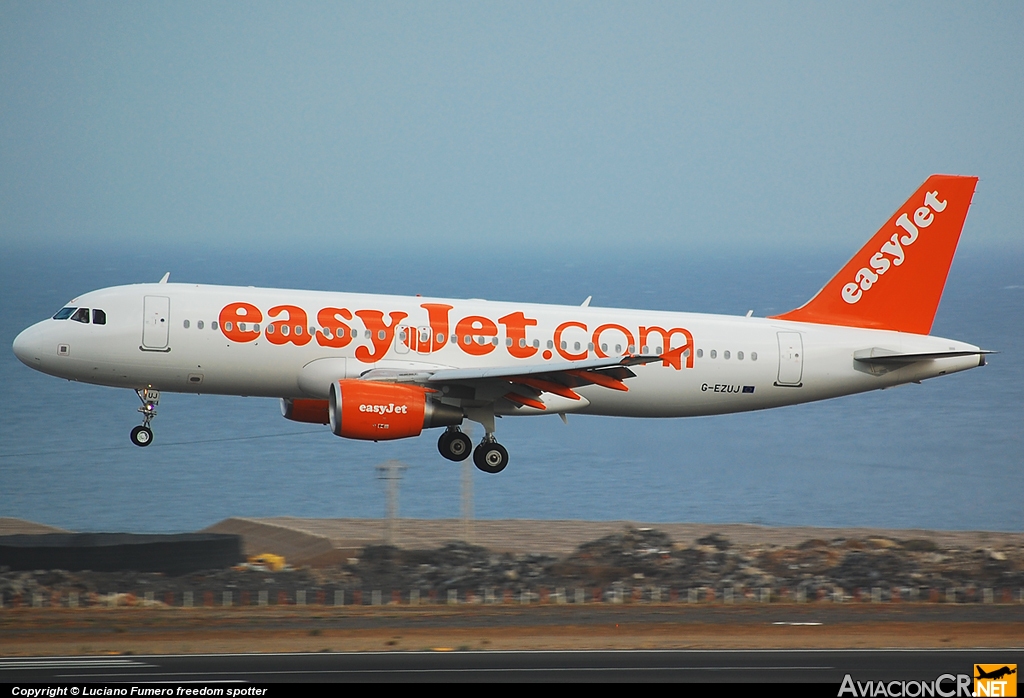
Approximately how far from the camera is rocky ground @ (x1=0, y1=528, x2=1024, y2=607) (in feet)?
124

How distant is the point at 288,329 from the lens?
107 ft

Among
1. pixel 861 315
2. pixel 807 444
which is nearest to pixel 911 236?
pixel 861 315

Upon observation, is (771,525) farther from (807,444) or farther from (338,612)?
(338,612)

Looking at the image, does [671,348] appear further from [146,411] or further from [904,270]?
[146,411]

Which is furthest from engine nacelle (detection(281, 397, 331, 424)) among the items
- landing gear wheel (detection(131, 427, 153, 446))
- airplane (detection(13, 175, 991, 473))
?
landing gear wheel (detection(131, 427, 153, 446))

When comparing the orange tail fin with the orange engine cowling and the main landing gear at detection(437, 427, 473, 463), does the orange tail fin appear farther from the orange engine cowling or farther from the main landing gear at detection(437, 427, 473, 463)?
the orange engine cowling

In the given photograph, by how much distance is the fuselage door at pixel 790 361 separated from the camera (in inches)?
1419

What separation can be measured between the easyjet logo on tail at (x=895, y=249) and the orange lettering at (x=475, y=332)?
11.5m

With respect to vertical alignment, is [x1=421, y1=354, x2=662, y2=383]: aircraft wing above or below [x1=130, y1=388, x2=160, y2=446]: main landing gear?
above

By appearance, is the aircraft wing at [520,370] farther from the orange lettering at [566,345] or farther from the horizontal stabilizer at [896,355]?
the horizontal stabilizer at [896,355]

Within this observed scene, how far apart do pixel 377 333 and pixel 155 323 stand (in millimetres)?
5741

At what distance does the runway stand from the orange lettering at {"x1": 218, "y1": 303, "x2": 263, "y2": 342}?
874cm

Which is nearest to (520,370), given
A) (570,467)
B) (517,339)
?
(517,339)

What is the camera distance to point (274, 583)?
126 feet
